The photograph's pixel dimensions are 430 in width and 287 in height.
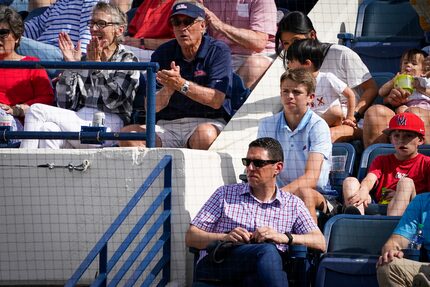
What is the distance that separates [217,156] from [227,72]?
75cm

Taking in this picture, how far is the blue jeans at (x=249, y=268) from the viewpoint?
5859mm

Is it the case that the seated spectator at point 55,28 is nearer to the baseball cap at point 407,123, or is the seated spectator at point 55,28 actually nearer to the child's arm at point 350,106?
the child's arm at point 350,106

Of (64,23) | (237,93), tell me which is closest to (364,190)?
(237,93)

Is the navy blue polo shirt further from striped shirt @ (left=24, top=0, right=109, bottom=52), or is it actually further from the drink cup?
striped shirt @ (left=24, top=0, right=109, bottom=52)

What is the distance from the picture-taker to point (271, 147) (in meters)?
6.40

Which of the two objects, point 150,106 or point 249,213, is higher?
point 150,106

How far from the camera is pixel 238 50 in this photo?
861 cm

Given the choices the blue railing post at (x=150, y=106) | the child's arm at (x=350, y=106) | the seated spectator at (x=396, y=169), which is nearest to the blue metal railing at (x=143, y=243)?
the blue railing post at (x=150, y=106)

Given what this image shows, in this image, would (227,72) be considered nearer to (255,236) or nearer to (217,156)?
(217,156)

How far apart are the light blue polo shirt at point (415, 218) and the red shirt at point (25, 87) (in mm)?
2938

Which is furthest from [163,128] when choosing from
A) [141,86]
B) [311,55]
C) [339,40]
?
[339,40]

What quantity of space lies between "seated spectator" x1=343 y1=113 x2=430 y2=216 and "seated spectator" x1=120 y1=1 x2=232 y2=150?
116cm

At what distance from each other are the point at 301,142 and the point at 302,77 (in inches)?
16.0

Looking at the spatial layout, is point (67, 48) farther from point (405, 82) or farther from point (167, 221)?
point (405, 82)
